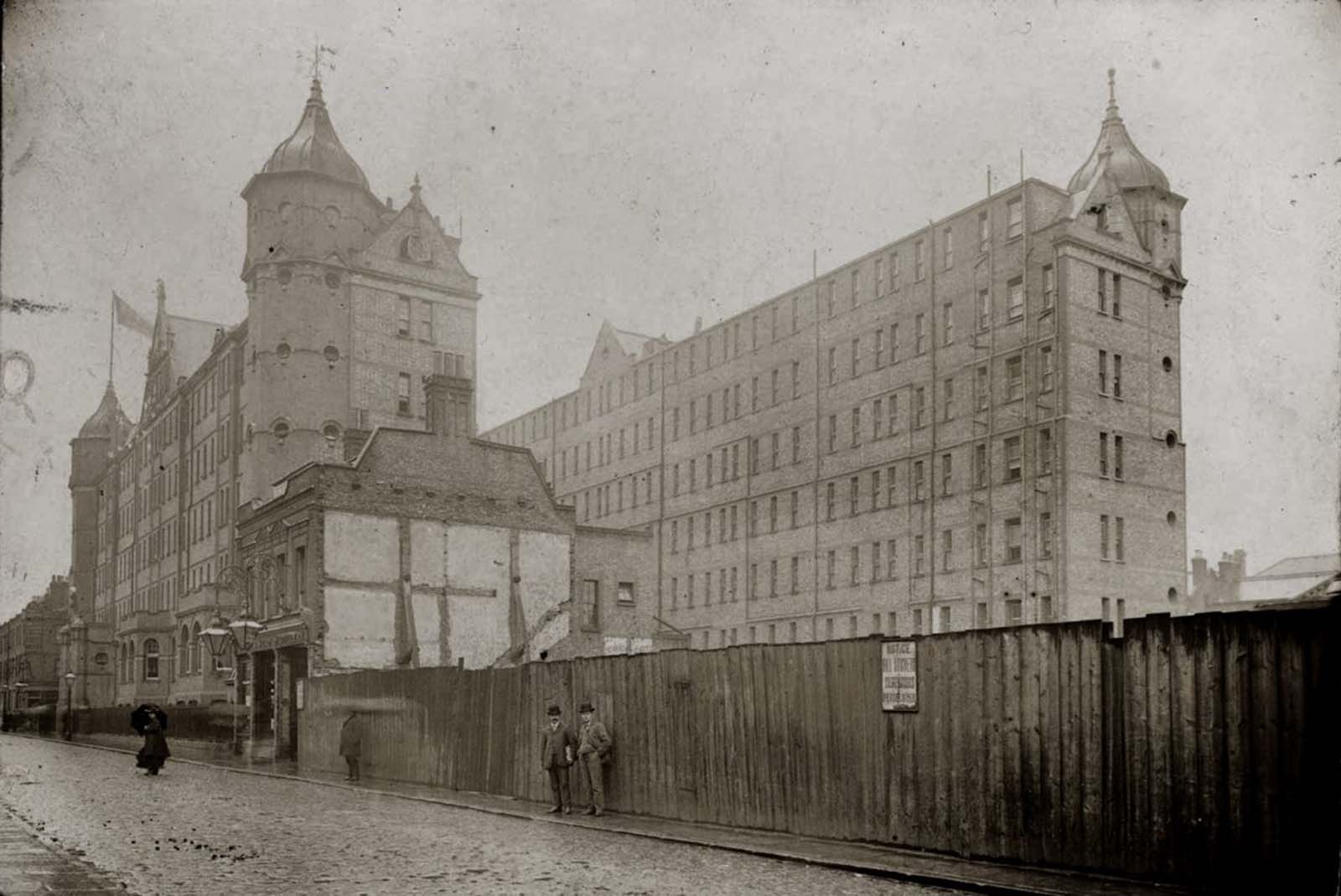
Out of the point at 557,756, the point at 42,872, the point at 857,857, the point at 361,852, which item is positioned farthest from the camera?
the point at 557,756

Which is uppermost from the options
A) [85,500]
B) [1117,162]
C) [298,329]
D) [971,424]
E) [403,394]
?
[1117,162]

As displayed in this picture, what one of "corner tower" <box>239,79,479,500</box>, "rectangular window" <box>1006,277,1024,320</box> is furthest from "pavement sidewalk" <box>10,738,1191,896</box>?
"rectangular window" <box>1006,277,1024,320</box>

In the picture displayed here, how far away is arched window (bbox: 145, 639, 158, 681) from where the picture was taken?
226 feet

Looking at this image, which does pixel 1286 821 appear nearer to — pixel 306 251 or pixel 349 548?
pixel 349 548

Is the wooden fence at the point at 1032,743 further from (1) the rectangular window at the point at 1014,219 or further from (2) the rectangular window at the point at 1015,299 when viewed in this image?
(1) the rectangular window at the point at 1014,219

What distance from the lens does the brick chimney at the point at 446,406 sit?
39469 mm

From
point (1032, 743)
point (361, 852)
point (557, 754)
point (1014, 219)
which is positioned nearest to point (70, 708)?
point (1014, 219)

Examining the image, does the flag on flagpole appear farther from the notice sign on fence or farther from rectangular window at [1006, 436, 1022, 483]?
rectangular window at [1006, 436, 1022, 483]

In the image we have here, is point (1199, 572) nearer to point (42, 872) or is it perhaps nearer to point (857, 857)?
point (857, 857)

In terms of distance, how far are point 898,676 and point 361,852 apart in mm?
6532

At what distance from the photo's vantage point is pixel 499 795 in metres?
24.1

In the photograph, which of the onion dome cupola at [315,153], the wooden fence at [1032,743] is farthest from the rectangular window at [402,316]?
the wooden fence at [1032,743]

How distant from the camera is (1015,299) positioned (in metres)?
53.2

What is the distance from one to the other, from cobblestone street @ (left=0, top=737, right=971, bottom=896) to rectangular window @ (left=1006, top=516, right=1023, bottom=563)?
111 ft
